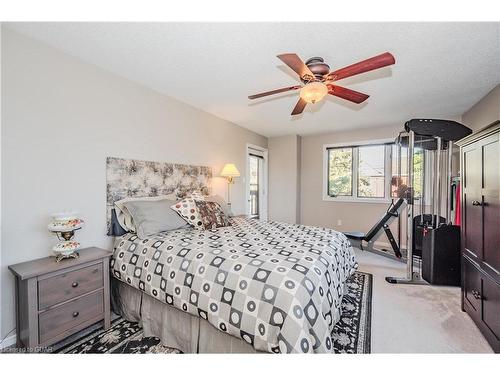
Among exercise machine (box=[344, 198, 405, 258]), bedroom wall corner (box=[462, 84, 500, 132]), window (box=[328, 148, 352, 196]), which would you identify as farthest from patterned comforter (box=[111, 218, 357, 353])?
window (box=[328, 148, 352, 196])

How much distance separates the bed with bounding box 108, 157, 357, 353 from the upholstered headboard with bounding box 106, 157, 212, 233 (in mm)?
555

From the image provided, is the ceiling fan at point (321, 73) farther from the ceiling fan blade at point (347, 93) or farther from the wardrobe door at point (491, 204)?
the wardrobe door at point (491, 204)

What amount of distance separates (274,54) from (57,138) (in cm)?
205

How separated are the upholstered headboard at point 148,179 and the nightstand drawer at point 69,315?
0.80 meters

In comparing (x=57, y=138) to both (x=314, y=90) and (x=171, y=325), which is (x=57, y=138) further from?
(x=314, y=90)

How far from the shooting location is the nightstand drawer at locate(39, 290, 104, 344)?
1.55m

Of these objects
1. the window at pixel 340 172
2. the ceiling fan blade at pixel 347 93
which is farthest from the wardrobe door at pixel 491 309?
the window at pixel 340 172

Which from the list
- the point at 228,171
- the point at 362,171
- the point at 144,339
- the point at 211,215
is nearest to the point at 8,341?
the point at 144,339

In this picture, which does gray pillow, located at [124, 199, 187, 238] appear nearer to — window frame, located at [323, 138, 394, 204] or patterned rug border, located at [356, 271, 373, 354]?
patterned rug border, located at [356, 271, 373, 354]

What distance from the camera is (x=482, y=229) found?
180 centimetres
